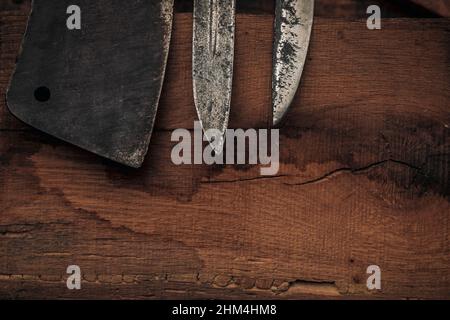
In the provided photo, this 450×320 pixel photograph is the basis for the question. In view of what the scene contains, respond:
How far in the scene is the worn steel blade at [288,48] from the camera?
1.31 m

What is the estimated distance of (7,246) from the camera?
52.0 inches

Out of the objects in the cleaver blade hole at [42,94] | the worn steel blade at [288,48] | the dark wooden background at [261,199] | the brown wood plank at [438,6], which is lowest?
the dark wooden background at [261,199]

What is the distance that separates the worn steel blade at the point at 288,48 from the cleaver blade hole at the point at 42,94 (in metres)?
0.37

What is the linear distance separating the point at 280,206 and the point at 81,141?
34 cm

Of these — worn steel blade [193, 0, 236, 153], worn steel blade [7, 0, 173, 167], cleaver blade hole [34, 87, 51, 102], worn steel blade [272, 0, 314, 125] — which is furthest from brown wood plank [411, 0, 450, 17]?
cleaver blade hole [34, 87, 51, 102]

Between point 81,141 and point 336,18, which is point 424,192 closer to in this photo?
point 336,18

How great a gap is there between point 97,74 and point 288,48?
315 millimetres

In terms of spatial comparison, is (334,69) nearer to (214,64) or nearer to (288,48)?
(288,48)

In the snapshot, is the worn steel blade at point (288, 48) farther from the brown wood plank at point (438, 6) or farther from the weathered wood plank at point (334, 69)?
the brown wood plank at point (438, 6)

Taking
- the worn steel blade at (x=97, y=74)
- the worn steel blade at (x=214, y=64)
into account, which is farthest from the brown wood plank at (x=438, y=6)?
the worn steel blade at (x=97, y=74)

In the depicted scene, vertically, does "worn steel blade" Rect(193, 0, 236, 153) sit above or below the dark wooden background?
above

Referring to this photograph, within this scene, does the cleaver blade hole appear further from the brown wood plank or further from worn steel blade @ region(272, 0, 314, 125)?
the brown wood plank

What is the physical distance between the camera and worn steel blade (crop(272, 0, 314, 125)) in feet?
4.31

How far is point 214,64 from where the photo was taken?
1314 mm
